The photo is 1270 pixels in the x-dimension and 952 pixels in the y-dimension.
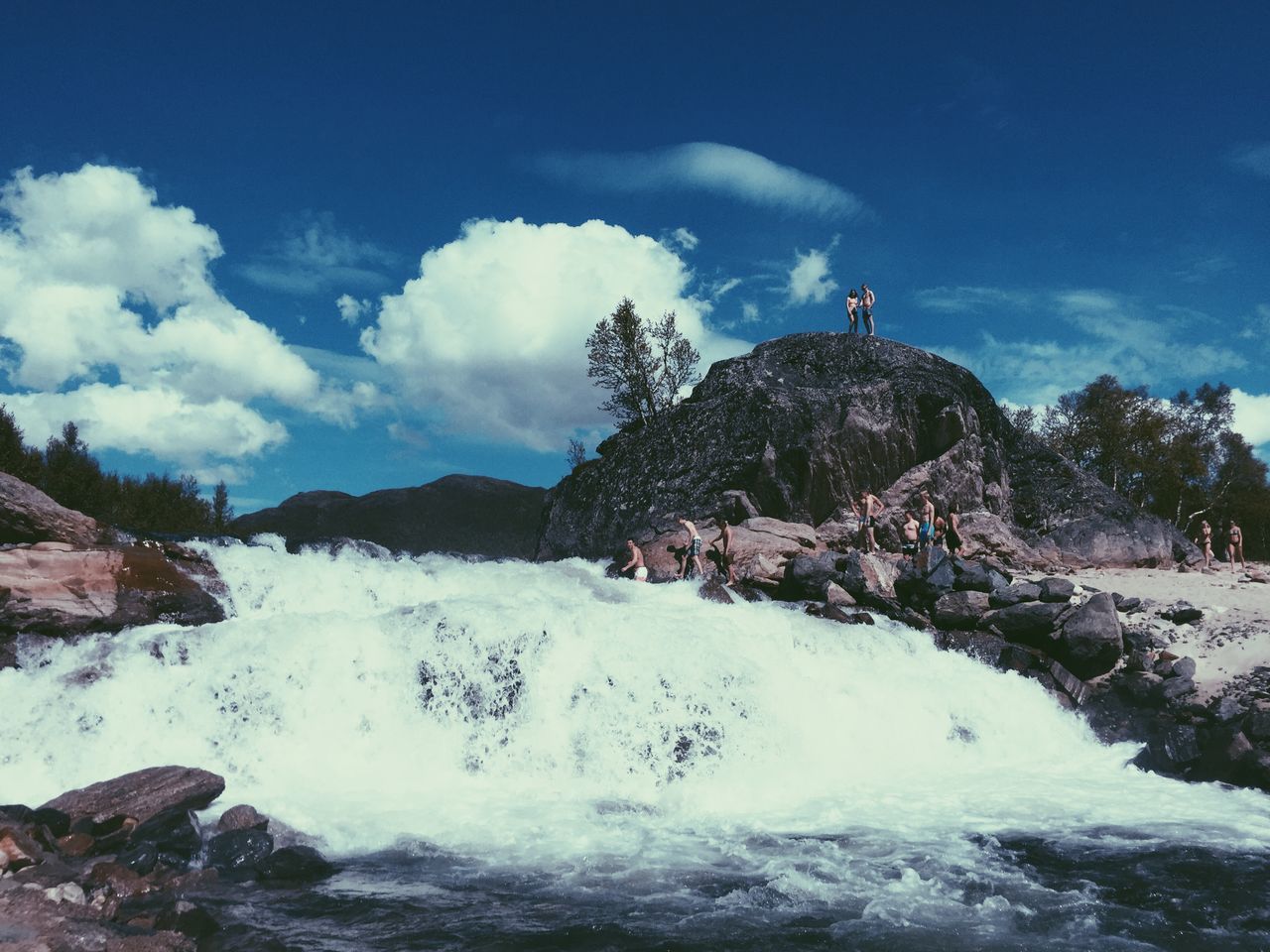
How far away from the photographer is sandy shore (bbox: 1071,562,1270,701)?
1563 centimetres

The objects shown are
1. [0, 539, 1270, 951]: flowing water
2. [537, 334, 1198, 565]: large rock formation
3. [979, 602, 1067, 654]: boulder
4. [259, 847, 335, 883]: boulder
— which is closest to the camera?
[0, 539, 1270, 951]: flowing water

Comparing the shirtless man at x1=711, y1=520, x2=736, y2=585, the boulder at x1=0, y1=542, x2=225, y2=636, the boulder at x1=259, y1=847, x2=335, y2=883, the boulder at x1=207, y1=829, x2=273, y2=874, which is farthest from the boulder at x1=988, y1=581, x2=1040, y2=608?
the boulder at x1=0, y1=542, x2=225, y2=636

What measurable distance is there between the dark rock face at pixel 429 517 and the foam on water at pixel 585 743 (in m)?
68.2

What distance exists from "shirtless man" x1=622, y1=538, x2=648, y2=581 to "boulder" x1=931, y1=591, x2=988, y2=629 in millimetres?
6995

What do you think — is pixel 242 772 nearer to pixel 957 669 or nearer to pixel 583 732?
pixel 583 732

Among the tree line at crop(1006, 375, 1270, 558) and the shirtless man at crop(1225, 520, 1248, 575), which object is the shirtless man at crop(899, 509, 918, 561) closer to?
the shirtless man at crop(1225, 520, 1248, 575)

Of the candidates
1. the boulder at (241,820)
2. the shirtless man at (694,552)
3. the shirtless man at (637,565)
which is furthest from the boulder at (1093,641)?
the boulder at (241,820)

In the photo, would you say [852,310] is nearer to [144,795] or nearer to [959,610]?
[959,610]

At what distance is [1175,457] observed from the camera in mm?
45125

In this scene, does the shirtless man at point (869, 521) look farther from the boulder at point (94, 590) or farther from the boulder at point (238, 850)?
the boulder at point (238, 850)

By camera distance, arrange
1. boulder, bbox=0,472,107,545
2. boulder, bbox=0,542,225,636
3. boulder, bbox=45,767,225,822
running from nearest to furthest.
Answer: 1. boulder, bbox=45,767,225,822
2. boulder, bbox=0,542,225,636
3. boulder, bbox=0,472,107,545

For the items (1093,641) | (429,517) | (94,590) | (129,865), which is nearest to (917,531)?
(1093,641)

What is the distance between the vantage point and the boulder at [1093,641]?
1605 cm

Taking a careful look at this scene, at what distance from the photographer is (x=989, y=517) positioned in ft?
91.7
